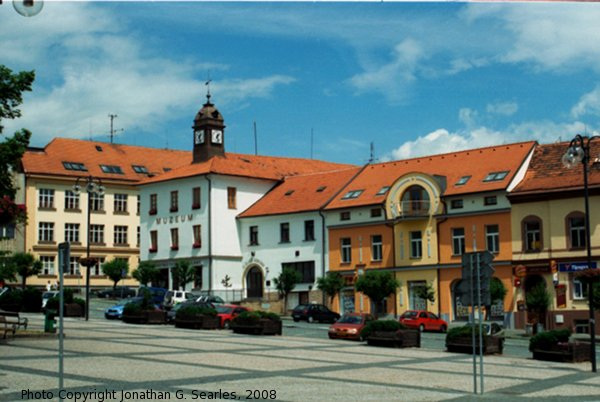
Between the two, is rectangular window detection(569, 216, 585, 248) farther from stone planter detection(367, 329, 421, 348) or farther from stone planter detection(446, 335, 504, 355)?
stone planter detection(446, 335, 504, 355)

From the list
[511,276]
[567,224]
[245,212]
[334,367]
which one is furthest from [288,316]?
[334,367]

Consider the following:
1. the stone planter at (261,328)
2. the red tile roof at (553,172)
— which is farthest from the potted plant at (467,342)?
the red tile roof at (553,172)

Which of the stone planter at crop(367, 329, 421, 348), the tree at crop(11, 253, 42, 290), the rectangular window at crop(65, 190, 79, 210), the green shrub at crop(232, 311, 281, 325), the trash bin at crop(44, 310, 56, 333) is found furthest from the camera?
the rectangular window at crop(65, 190, 79, 210)

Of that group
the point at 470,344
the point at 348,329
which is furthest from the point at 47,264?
the point at 470,344

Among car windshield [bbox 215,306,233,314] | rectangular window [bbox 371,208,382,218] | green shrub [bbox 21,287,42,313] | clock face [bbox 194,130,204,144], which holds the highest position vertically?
clock face [bbox 194,130,204,144]

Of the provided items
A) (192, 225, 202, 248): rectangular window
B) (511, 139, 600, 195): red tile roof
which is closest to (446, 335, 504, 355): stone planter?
(511, 139, 600, 195): red tile roof

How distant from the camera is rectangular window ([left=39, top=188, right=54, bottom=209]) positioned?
8231 cm

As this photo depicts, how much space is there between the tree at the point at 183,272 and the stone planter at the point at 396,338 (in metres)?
33.7

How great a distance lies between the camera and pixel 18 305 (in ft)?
169

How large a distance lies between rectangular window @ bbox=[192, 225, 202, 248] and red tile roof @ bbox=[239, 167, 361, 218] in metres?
3.46

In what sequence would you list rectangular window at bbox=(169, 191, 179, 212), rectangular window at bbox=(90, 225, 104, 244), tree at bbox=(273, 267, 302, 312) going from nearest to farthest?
tree at bbox=(273, 267, 302, 312) → rectangular window at bbox=(169, 191, 179, 212) → rectangular window at bbox=(90, 225, 104, 244)

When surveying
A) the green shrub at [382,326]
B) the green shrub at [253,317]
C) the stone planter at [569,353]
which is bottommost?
the stone planter at [569,353]

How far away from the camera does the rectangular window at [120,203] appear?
A: 87562 mm

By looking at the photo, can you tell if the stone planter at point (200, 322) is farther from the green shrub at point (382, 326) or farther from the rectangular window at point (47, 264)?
the rectangular window at point (47, 264)
